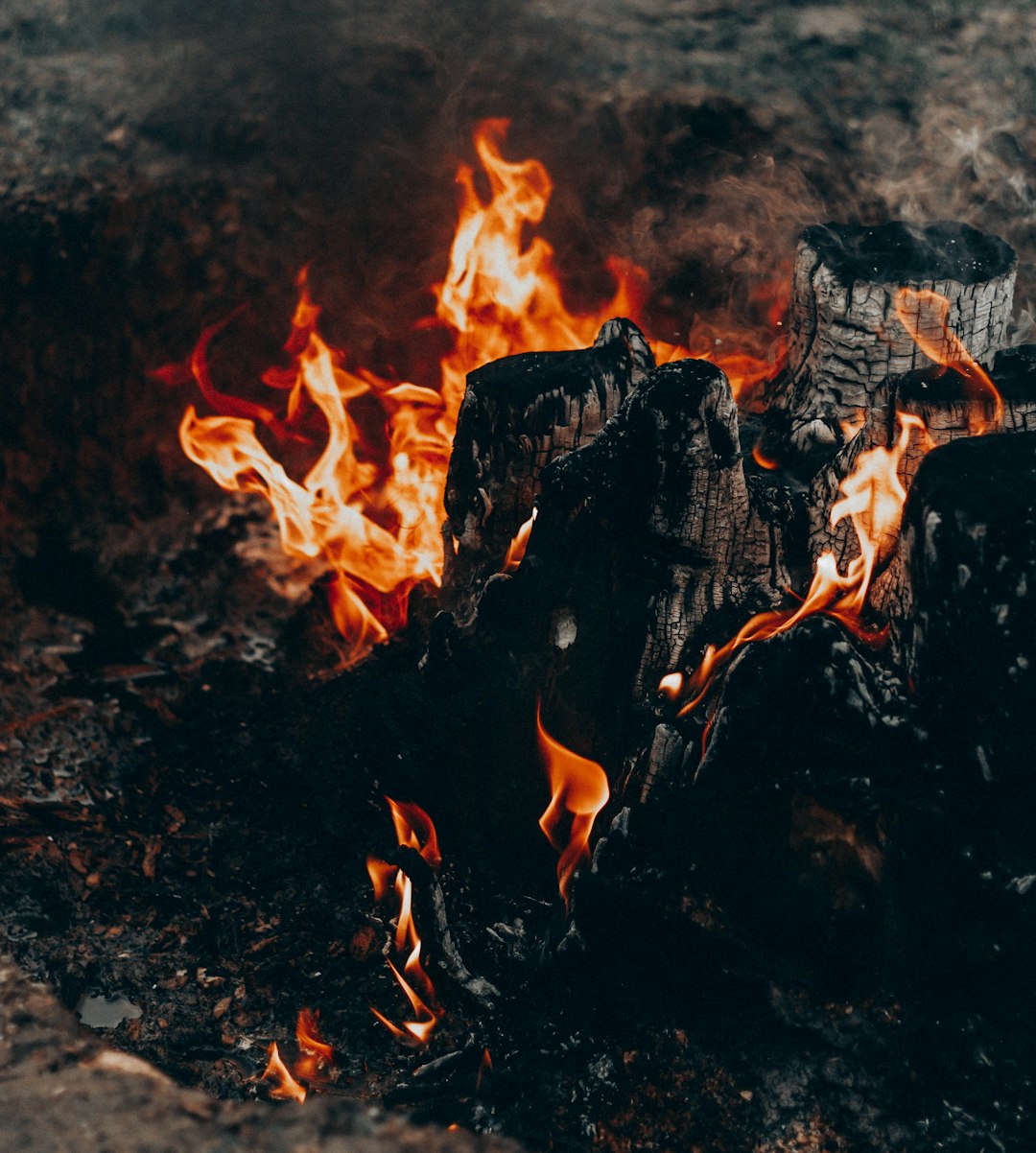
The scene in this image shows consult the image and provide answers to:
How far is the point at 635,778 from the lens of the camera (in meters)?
3.43

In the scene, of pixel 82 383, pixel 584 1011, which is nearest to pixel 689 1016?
pixel 584 1011

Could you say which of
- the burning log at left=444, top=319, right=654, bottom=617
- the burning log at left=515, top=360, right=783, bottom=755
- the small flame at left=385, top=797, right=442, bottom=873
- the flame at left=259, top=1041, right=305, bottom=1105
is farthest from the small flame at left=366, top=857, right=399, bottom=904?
the burning log at left=444, top=319, right=654, bottom=617

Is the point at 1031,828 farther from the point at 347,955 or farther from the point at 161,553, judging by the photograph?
the point at 161,553

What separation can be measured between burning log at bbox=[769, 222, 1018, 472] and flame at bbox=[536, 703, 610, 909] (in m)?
1.38

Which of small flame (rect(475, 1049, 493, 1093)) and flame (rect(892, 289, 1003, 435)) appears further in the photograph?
flame (rect(892, 289, 1003, 435))

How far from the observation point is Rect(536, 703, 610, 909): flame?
11.5 feet

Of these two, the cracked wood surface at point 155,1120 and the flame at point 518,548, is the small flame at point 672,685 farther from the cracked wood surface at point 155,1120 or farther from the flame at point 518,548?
the cracked wood surface at point 155,1120

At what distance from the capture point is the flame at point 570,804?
3508mm

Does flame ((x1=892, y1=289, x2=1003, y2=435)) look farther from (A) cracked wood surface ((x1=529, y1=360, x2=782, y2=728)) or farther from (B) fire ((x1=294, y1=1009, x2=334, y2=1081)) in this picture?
(B) fire ((x1=294, y1=1009, x2=334, y2=1081))

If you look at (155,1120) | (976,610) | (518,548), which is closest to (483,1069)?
(155,1120)

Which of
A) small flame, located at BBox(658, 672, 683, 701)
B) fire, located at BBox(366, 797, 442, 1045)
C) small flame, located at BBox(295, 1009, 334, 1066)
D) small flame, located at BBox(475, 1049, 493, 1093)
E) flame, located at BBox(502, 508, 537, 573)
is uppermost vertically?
flame, located at BBox(502, 508, 537, 573)

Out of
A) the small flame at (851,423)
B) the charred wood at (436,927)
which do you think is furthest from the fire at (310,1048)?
the small flame at (851,423)

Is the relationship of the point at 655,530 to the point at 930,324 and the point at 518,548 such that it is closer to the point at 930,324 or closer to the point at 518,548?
the point at 518,548

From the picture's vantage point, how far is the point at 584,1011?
333 centimetres
